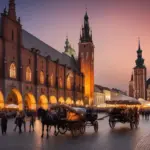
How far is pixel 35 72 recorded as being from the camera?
55938mm

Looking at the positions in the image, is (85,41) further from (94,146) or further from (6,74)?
(94,146)

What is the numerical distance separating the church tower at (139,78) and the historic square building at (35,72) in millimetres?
51842

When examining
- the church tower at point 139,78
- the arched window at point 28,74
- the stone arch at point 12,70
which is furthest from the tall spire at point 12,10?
the church tower at point 139,78

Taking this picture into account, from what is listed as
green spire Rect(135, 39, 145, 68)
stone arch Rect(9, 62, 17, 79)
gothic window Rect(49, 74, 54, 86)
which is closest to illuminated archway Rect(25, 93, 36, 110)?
stone arch Rect(9, 62, 17, 79)

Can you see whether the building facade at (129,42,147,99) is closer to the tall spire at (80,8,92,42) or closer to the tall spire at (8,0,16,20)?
the tall spire at (80,8,92,42)

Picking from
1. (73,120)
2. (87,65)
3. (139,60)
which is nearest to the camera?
(73,120)

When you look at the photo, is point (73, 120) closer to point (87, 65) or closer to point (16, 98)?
point (16, 98)

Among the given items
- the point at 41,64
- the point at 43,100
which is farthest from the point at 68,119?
the point at 43,100

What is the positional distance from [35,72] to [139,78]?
3436 inches

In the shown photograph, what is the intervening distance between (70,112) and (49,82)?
4324 cm

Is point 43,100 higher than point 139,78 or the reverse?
the reverse

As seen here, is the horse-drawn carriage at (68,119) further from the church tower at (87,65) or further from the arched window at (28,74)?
the church tower at (87,65)

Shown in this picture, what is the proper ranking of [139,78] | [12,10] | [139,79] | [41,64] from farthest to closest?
[139,79] < [139,78] < [41,64] < [12,10]

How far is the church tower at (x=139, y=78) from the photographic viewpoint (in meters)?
135
